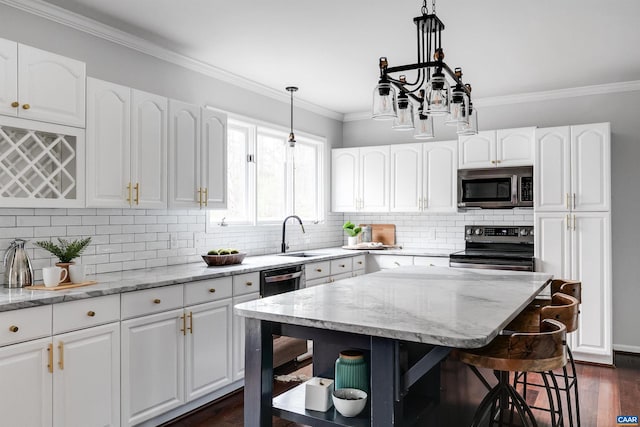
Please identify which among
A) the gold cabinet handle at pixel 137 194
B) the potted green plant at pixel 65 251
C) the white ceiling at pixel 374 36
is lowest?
the potted green plant at pixel 65 251

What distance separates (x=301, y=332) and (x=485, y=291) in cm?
118

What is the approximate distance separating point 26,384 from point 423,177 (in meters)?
4.29

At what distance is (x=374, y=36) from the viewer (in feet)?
11.8

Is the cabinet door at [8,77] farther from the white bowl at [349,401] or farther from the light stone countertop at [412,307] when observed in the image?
the white bowl at [349,401]

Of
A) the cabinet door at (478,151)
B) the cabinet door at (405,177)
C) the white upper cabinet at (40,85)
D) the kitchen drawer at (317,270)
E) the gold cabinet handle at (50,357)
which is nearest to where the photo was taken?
the gold cabinet handle at (50,357)

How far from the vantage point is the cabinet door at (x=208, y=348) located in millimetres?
3229

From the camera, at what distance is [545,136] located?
473 centimetres

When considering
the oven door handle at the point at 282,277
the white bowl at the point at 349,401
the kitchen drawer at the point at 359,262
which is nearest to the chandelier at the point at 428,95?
the white bowl at the point at 349,401

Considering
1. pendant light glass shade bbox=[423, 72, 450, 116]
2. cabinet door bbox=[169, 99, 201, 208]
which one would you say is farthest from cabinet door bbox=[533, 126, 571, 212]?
cabinet door bbox=[169, 99, 201, 208]

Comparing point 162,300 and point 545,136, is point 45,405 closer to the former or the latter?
point 162,300

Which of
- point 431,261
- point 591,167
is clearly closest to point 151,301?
point 431,261

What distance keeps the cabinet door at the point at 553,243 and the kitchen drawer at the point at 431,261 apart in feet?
2.98

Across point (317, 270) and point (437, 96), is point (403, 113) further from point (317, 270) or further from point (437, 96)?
point (317, 270)

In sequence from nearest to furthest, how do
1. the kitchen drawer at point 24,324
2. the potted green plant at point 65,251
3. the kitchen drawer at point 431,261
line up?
1. the kitchen drawer at point 24,324
2. the potted green plant at point 65,251
3. the kitchen drawer at point 431,261
